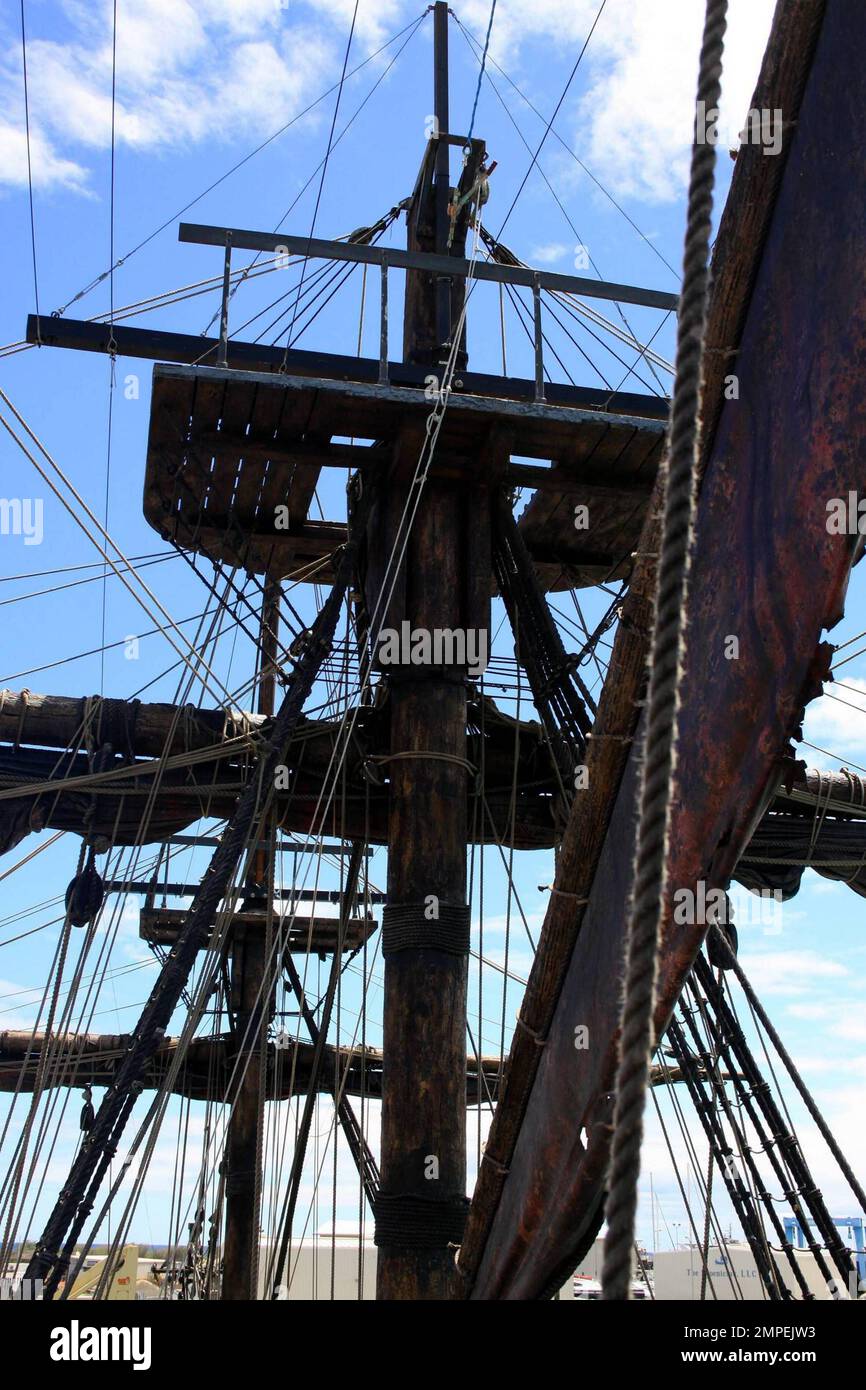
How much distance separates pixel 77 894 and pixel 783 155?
407 inches

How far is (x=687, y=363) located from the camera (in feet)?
6.23

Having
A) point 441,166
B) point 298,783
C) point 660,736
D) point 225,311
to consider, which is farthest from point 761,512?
point 441,166

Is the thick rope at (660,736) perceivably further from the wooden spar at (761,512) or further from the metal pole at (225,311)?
the metal pole at (225,311)

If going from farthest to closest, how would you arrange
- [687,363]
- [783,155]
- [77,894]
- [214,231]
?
[77,894]
[214,231]
[783,155]
[687,363]

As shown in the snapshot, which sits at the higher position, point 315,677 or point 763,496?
point 315,677

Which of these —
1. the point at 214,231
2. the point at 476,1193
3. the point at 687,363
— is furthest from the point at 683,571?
the point at 214,231

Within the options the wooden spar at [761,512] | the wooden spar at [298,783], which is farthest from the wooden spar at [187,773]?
the wooden spar at [761,512]

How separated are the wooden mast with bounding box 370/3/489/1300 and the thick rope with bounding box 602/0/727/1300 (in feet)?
19.8

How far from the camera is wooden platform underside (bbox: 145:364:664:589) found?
989cm

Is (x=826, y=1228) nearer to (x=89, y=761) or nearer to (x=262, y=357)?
(x=89, y=761)

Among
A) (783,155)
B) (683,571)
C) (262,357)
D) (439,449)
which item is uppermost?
(262,357)

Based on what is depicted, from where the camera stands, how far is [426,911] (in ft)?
28.3

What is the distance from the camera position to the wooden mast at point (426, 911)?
7.94 m
